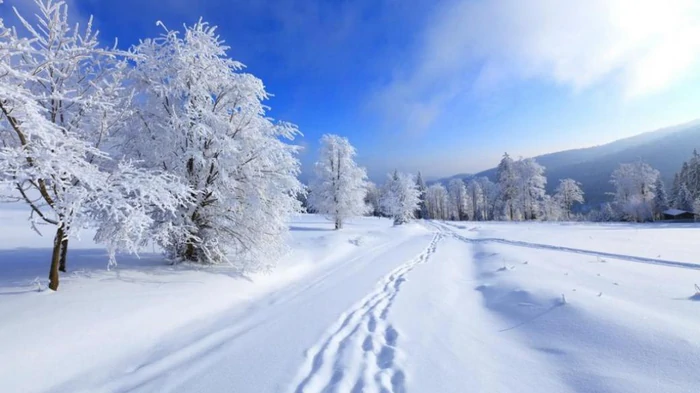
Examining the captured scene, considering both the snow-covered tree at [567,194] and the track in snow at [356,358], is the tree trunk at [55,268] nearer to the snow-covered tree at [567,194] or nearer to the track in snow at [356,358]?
the track in snow at [356,358]

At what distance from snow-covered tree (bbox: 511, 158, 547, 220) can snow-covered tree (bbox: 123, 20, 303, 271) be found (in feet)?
166

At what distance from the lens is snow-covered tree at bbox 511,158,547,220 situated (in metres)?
47.8

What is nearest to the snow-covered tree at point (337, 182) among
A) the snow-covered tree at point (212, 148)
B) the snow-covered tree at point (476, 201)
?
the snow-covered tree at point (212, 148)

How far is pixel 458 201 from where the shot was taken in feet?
281

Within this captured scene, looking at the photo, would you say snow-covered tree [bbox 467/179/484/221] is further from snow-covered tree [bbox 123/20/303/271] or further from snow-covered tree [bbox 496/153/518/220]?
snow-covered tree [bbox 123/20/303/271]

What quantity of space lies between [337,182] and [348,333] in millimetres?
25110

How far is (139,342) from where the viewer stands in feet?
15.0

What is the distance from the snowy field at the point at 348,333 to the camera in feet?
10.6

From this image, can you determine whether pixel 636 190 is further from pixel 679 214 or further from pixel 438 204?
pixel 438 204

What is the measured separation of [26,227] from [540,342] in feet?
77.1

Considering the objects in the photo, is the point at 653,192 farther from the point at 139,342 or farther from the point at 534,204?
the point at 139,342

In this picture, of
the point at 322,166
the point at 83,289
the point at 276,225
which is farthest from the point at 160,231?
the point at 322,166

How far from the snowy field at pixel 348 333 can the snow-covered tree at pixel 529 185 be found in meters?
45.9

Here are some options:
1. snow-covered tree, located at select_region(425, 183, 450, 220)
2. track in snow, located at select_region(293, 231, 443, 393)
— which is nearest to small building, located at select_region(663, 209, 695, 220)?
snow-covered tree, located at select_region(425, 183, 450, 220)
